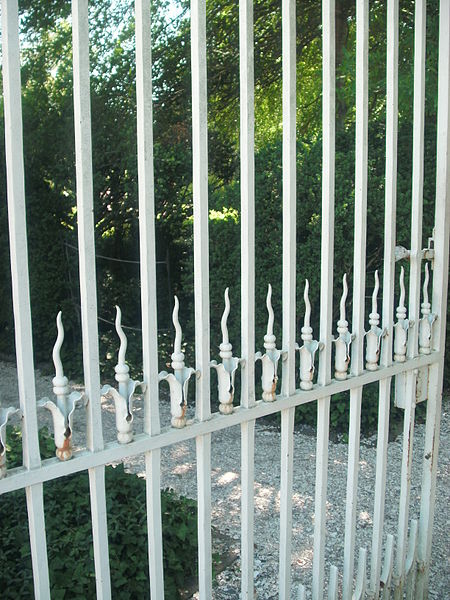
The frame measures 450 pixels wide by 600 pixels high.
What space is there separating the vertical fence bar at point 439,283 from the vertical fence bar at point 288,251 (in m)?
0.86

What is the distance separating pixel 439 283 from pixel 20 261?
73.7 inches

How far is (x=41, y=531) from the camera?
1562 millimetres

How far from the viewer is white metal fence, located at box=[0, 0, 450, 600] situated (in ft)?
5.01

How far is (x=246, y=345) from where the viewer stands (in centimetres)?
198

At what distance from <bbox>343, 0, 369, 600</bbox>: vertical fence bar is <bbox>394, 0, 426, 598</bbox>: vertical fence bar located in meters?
0.31

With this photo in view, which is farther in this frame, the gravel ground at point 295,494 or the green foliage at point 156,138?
the green foliage at point 156,138

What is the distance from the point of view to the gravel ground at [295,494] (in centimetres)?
356

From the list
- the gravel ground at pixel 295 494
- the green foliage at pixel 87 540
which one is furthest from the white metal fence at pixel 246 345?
the green foliage at pixel 87 540

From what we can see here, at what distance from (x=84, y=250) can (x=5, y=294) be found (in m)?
7.30

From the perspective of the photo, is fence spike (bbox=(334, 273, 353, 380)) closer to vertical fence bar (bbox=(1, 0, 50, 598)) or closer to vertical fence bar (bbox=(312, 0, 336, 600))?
vertical fence bar (bbox=(312, 0, 336, 600))

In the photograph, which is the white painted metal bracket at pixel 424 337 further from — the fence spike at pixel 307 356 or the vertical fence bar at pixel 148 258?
the vertical fence bar at pixel 148 258

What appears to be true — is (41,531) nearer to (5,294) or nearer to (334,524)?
(334,524)

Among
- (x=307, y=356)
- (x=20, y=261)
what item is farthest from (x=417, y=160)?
(x=20, y=261)

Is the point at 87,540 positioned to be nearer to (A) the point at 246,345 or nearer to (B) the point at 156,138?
(A) the point at 246,345
